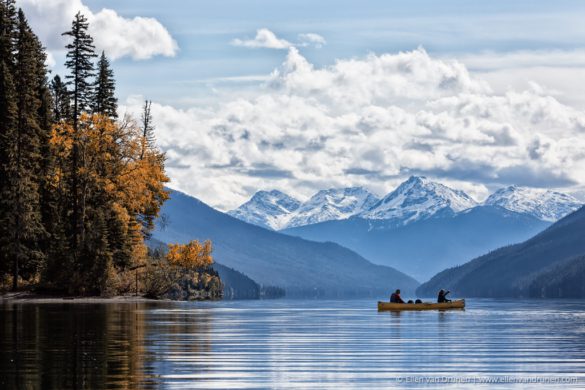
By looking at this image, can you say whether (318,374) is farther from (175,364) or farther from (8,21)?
(8,21)

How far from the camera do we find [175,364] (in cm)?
3634

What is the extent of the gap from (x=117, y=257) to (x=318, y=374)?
8563 cm

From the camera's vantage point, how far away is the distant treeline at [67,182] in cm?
11081

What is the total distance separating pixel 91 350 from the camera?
40.7 meters

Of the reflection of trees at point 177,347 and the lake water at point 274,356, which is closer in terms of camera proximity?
the lake water at point 274,356

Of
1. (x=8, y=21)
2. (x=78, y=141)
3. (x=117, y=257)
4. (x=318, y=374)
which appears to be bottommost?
(x=318, y=374)

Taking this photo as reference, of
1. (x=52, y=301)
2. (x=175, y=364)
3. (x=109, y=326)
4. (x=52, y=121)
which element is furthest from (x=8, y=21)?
(x=175, y=364)

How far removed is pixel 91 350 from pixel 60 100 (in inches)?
4142

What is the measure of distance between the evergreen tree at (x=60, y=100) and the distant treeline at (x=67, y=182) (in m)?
10.0

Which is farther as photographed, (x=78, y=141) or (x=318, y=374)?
(x=78, y=141)

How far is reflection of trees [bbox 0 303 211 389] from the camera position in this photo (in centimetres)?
3077

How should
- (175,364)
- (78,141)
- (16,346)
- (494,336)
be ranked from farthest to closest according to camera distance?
(78,141) → (494,336) → (16,346) → (175,364)

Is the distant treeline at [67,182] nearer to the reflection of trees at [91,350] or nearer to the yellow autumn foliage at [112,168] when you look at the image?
the yellow autumn foliage at [112,168]

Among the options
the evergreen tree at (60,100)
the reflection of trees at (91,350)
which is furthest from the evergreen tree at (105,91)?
the reflection of trees at (91,350)
